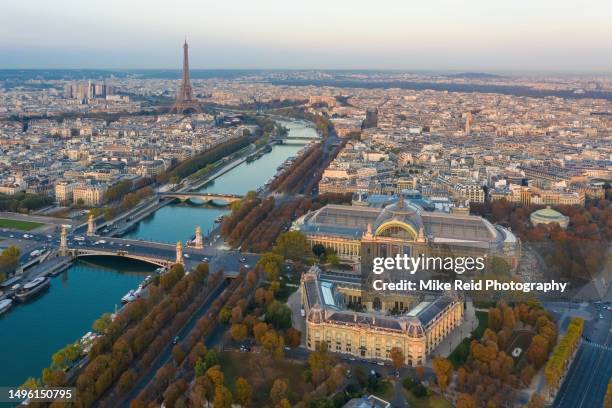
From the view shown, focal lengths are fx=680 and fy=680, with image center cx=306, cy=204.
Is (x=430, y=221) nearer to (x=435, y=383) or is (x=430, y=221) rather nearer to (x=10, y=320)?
(x=435, y=383)

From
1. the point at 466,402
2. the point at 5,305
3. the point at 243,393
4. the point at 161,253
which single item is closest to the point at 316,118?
the point at 161,253

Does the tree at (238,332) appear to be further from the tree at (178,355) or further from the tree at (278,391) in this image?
the tree at (278,391)

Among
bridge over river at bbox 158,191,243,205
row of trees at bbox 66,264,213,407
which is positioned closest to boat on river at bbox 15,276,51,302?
row of trees at bbox 66,264,213,407

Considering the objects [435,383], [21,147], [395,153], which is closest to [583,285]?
[435,383]

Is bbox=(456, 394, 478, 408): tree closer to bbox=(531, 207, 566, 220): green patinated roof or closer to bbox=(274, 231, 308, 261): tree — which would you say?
bbox=(274, 231, 308, 261): tree

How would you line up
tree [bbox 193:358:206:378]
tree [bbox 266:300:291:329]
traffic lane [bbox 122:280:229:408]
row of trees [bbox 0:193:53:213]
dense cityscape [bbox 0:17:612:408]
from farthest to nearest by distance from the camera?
1. row of trees [bbox 0:193:53:213]
2. tree [bbox 266:300:291:329]
3. tree [bbox 193:358:206:378]
4. dense cityscape [bbox 0:17:612:408]
5. traffic lane [bbox 122:280:229:408]

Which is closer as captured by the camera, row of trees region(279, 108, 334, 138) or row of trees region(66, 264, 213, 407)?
row of trees region(66, 264, 213, 407)

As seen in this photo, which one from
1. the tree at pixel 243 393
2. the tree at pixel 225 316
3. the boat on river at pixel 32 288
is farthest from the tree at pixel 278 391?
the boat on river at pixel 32 288

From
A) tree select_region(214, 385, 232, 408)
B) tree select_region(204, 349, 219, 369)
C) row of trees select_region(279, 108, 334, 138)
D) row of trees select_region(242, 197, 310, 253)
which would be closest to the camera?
tree select_region(214, 385, 232, 408)
